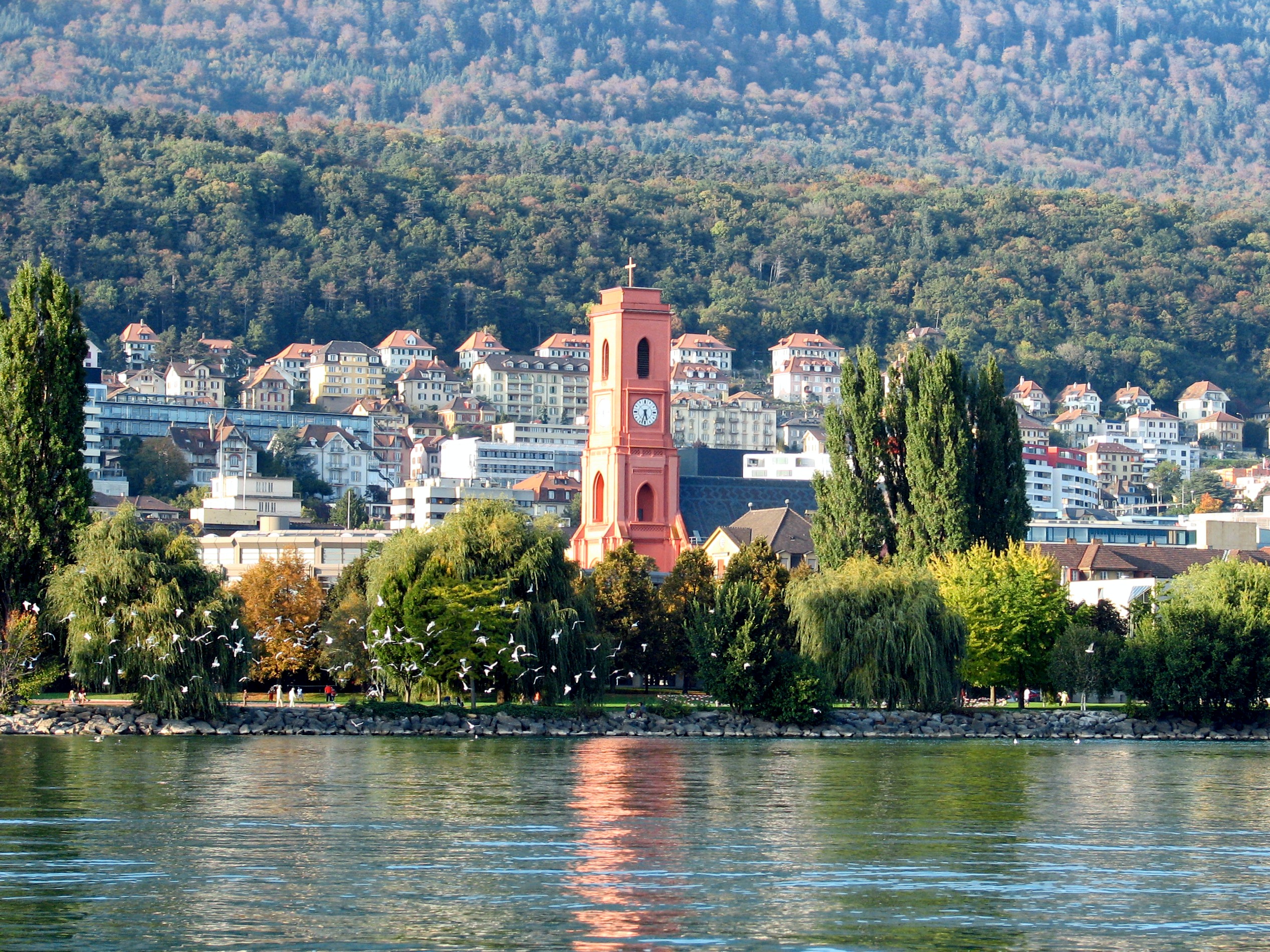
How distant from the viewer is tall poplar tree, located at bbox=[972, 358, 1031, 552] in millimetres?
82375

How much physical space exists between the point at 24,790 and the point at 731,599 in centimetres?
3143

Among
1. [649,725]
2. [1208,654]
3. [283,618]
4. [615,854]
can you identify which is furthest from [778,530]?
[615,854]

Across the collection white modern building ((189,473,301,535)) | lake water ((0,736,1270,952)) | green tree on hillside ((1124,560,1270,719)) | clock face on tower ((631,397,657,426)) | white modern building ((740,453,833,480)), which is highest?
white modern building ((740,453,833,480))

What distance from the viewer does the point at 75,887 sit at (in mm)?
30422

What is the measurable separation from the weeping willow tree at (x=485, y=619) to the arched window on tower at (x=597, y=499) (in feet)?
130

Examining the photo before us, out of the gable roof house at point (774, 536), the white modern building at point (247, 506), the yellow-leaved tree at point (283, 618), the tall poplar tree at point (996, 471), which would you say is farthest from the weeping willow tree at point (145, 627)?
the white modern building at point (247, 506)

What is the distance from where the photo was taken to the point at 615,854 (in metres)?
35.0

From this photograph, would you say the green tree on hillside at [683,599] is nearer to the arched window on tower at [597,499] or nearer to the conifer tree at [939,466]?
the conifer tree at [939,466]

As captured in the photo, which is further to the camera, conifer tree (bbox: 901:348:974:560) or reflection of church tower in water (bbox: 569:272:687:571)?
reflection of church tower in water (bbox: 569:272:687:571)

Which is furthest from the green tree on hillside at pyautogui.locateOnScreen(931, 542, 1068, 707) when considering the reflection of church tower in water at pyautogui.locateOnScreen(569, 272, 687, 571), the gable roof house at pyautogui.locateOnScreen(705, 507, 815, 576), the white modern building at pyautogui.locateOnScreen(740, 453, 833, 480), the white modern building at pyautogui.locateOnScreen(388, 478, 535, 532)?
the white modern building at pyautogui.locateOnScreen(740, 453, 833, 480)

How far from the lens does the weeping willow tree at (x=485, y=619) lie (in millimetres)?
69125

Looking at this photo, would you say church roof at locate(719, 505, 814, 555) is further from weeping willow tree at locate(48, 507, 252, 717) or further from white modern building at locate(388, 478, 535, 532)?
weeping willow tree at locate(48, 507, 252, 717)

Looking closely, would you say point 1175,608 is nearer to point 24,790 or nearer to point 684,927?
point 24,790

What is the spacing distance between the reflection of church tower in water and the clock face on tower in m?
0.04
